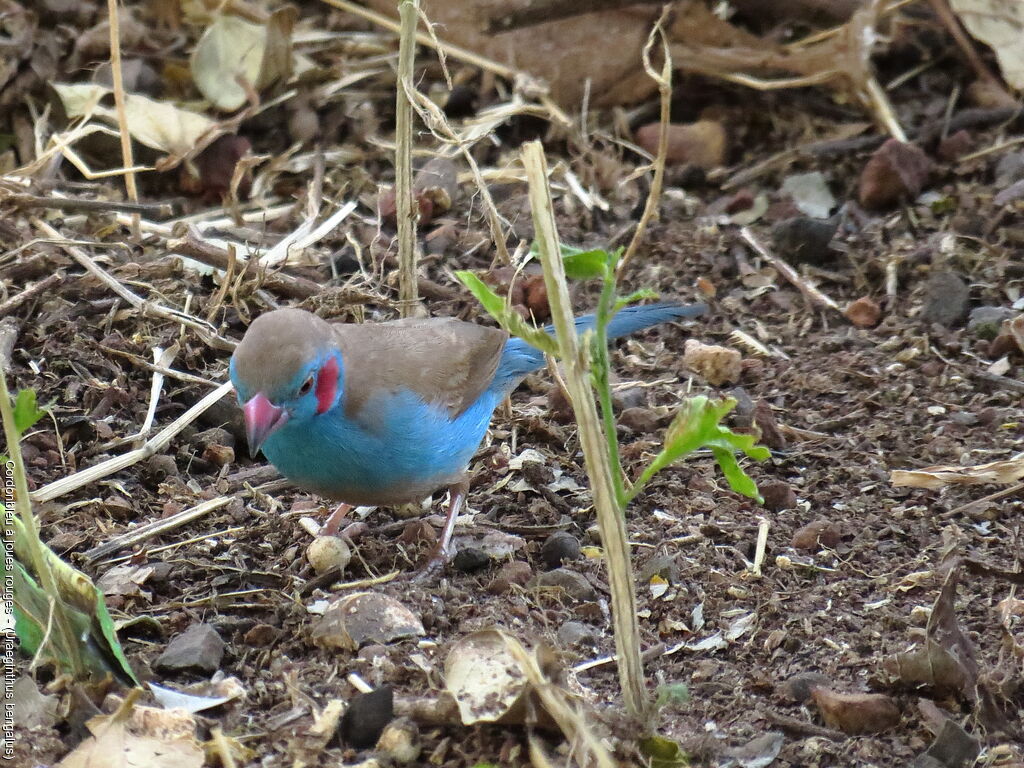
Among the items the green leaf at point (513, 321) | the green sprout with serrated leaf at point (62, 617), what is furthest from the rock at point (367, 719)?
the green leaf at point (513, 321)

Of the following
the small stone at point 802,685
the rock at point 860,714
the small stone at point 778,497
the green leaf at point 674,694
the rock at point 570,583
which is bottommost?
the small stone at point 778,497

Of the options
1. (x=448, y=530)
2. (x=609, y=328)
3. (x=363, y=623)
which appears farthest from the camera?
(x=609, y=328)

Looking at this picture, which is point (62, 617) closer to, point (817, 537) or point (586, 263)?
point (586, 263)

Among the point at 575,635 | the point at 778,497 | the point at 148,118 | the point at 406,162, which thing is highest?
the point at 406,162

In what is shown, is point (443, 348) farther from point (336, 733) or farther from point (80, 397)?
point (336, 733)

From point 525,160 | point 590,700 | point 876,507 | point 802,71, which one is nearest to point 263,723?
point 590,700

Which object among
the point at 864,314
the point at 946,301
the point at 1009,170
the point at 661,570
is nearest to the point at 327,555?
the point at 661,570

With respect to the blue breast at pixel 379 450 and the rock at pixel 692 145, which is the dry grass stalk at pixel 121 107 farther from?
the rock at pixel 692 145
